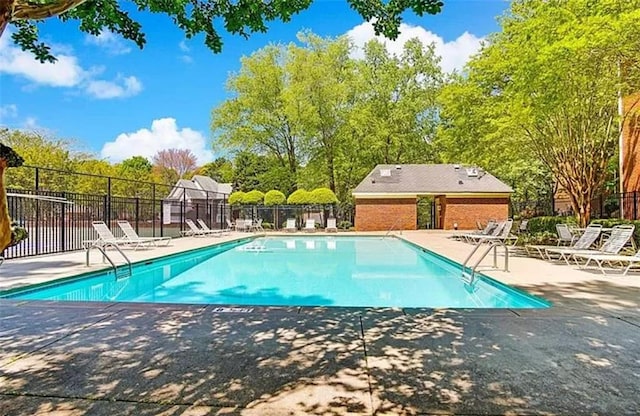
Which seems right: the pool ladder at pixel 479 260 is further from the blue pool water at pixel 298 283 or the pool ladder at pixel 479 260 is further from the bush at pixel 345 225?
the bush at pixel 345 225

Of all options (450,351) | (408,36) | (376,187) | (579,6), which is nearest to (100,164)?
(376,187)

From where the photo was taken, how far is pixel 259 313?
4816 mm

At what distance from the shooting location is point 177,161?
5003 centimetres

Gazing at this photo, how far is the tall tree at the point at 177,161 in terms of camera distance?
49.4m

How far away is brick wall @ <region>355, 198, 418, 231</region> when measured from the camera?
2502 centimetres

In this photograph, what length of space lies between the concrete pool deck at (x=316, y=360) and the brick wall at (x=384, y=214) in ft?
64.6

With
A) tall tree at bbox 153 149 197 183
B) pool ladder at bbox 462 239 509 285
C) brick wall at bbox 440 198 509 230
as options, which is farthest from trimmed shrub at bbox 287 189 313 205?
tall tree at bbox 153 149 197 183

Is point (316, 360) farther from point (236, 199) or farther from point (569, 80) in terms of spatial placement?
point (236, 199)

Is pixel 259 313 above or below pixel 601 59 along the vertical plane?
below

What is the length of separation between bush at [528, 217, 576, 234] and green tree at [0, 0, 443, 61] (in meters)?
14.4

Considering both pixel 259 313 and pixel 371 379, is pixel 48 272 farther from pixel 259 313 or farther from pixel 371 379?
pixel 371 379

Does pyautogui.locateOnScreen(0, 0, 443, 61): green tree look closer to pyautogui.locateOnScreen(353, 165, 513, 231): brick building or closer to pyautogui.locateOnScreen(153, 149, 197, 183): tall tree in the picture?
pyautogui.locateOnScreen(353, 165, 513, 231): brick building

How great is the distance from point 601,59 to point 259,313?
407 inches

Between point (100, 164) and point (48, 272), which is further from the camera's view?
point (100, 164)
